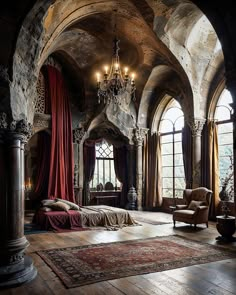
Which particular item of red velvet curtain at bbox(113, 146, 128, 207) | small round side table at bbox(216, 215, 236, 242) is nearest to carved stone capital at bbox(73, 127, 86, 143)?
red velvet curtain at bbox(113, 146, 128, 207)

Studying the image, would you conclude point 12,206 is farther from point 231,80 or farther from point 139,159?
point 139,159

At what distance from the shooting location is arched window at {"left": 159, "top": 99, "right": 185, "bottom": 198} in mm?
10383

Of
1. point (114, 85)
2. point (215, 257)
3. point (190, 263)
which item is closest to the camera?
point (190, 263)

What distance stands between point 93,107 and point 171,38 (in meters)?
3.71

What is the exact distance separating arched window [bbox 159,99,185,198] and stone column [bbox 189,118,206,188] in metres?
1.06

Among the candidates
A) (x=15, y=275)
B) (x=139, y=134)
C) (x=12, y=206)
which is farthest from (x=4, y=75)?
(x=139, y=134)

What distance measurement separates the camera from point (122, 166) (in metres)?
11.7

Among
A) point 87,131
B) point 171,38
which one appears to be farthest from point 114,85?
point 87,131

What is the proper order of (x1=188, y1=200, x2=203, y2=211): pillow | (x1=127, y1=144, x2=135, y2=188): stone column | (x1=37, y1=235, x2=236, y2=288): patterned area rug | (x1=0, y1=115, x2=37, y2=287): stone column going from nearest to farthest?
(x1=0, y1=115, x2=37, y2=287): stone column → (x1=37, y1=235, x2=236, y2=288): patterned area rug → (x1=188, y1=200, x2=203, y2=211): pillow → (x1=127, y1=144, x2=135, y2=188): stone column

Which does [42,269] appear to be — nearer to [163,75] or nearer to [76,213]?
[76,213]

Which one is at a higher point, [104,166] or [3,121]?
[3,121]

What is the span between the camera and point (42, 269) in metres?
4.09

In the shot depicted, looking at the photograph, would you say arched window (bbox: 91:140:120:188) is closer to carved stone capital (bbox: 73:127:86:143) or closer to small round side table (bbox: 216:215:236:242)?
carved stone capital (bbox: 73:127:86:143)

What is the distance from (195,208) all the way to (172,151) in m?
3.62
